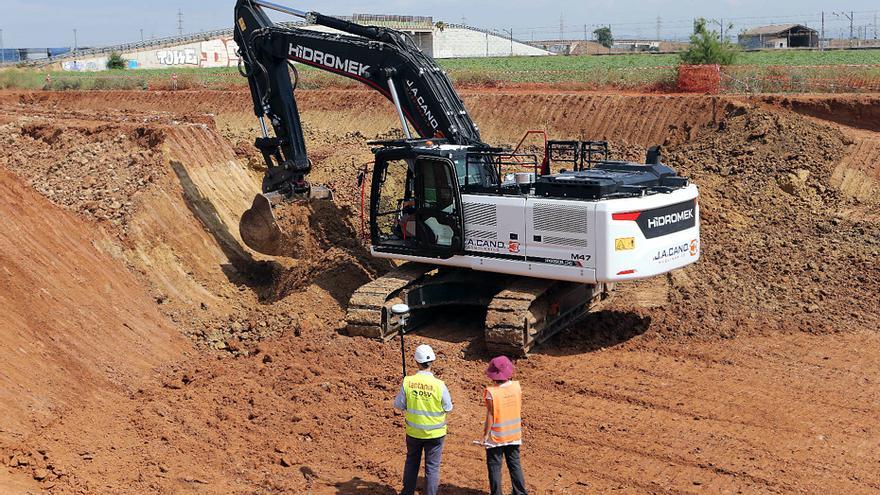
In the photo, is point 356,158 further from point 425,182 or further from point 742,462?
point 742,462

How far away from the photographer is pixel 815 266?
16281 mm

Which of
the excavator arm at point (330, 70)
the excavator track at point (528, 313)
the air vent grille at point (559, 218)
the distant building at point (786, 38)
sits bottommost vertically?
the excavator track at point (528, 313)

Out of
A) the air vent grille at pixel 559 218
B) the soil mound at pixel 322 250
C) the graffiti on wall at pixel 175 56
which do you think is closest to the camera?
the air vent grille at pixel 559 218

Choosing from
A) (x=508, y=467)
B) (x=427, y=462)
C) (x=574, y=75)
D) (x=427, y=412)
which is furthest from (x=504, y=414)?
(x=574, y=75)

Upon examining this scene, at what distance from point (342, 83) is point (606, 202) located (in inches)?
1314

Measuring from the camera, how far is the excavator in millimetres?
12383

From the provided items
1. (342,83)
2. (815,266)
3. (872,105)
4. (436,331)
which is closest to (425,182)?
(436,331)

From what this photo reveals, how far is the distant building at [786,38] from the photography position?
69231 millimetres

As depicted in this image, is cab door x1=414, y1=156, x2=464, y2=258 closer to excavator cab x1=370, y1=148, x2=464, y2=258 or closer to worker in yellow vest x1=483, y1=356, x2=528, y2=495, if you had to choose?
excavator cab x1=370, y1=148, x2=464, y2=258

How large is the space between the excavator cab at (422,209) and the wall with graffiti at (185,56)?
219 ft

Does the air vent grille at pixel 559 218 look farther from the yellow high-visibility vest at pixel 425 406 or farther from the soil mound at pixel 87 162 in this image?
the soil mound at pixel 87 162

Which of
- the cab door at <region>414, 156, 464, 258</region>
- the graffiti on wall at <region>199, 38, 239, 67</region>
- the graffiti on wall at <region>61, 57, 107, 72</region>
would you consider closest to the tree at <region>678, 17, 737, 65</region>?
the cab door at <region>414, 156, 464, 258</region>

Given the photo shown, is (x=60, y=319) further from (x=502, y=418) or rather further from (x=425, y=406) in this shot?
(x=502, y=418)

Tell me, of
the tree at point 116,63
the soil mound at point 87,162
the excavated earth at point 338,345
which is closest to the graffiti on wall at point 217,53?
the tree at point 116,63
